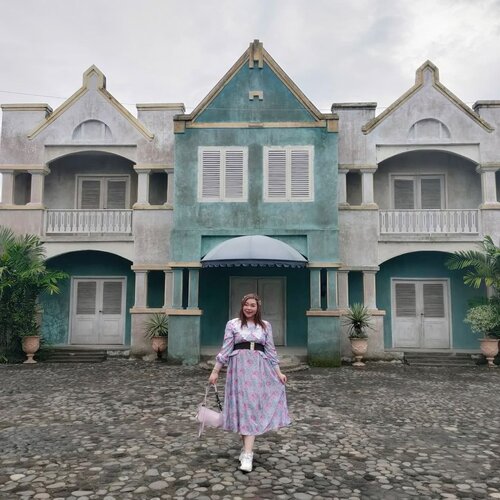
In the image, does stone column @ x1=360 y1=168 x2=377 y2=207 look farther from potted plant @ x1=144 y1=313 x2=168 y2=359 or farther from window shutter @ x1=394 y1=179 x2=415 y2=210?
potted plant @ x1=144 y1=313 x2=168 y2=359

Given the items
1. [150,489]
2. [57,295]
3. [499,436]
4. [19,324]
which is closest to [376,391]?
[499,436]

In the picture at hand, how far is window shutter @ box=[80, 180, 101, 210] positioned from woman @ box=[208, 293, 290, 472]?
38.0 ft

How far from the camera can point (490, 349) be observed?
505 inches

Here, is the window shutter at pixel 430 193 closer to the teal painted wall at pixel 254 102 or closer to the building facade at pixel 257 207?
the building facade at pixel 257 207

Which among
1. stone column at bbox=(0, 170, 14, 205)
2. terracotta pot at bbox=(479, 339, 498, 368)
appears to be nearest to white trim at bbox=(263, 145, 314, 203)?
terracotta pot at bbox=(479, 339, 498, 368)

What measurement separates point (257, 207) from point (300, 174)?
151cm

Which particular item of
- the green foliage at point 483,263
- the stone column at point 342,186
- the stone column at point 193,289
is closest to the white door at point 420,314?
the green foliage at point 483,263

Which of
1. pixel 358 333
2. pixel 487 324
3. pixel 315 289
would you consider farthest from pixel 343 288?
pixel 487 324

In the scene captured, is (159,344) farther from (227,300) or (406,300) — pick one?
(406,300)

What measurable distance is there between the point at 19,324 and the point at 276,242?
7405mm

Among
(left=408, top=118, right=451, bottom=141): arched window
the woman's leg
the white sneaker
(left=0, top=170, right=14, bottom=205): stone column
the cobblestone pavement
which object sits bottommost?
the cobblestone pavement

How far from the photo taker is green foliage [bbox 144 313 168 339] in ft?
43.3

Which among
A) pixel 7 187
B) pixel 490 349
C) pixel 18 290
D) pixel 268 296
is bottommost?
pixel 490 349

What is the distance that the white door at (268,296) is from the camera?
47.4ft
